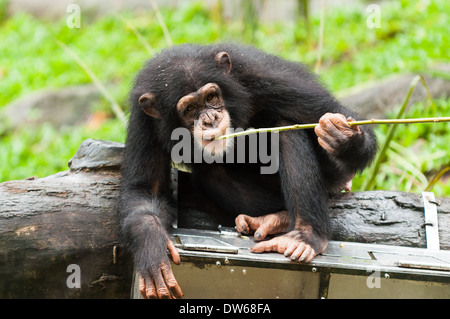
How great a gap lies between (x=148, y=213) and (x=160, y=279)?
65cm

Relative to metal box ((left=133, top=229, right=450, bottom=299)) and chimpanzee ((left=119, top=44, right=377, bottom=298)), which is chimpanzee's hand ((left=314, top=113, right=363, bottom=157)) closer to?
chimpanzee ((left=119, top=44, right=377, bottom=298))

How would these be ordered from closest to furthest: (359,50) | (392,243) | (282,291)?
(282,291) → (392,243) → (359,50)

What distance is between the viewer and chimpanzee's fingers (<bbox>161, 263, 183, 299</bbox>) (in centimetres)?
354

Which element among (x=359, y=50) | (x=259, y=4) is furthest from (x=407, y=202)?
(x=359, y=50)

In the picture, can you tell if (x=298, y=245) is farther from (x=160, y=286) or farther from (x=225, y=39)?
(x=225, y=39)

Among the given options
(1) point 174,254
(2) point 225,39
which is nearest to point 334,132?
(1) point 174,254

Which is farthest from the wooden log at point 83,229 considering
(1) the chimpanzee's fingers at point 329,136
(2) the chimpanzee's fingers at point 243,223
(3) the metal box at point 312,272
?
(1) the chimpanzee's fingers at point 329,136

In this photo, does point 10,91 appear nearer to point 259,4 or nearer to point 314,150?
point 259,4

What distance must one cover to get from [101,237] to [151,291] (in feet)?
2.95

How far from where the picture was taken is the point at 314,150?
14.5ft

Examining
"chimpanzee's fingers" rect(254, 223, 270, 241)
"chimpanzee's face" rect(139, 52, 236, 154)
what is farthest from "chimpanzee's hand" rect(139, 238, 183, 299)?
"chimpanzee's face" rect(139, 52, 236, 154)

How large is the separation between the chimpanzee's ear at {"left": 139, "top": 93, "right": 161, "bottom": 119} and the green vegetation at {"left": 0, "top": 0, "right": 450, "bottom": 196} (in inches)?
82.4
